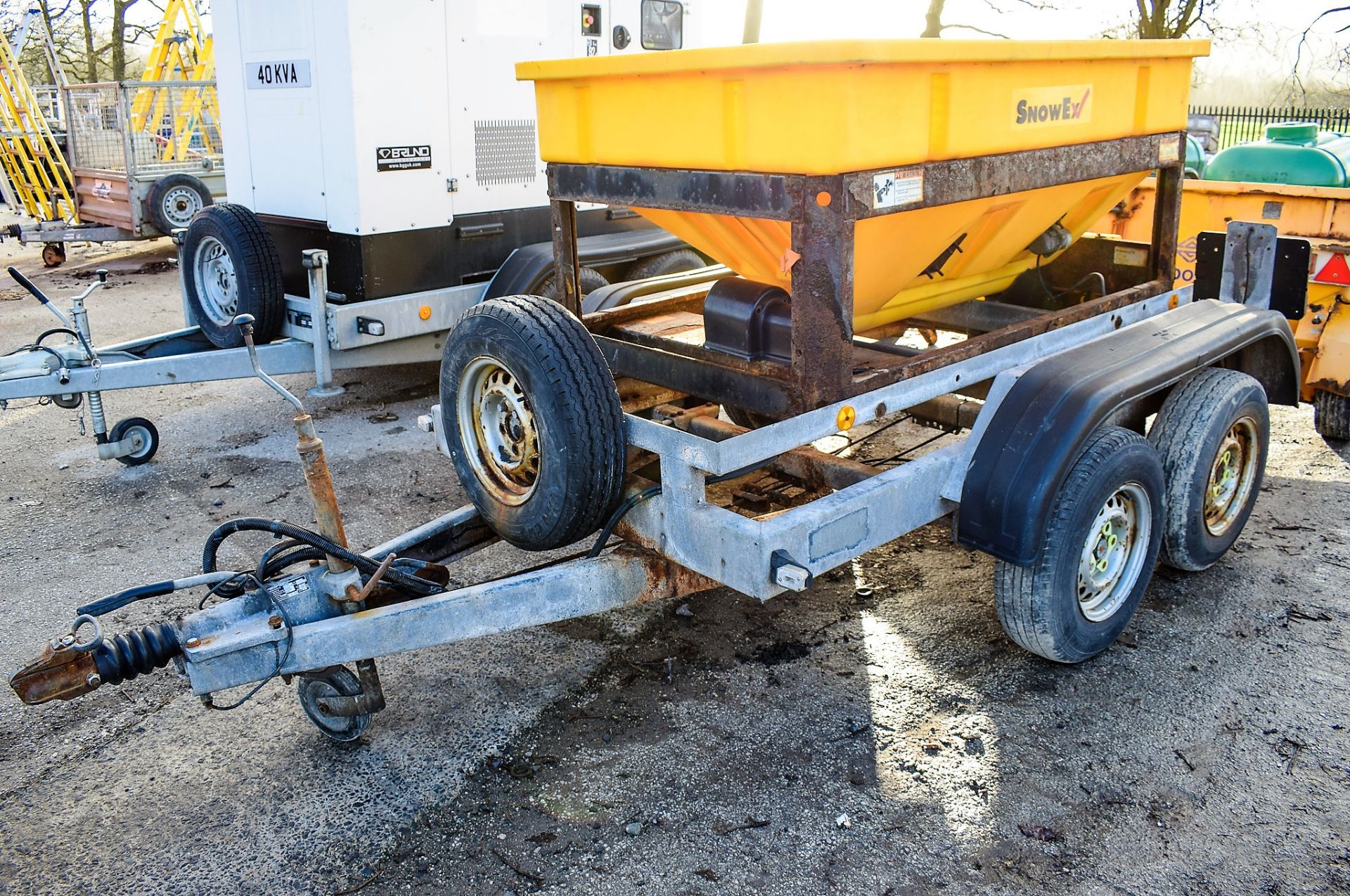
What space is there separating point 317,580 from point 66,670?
0.72m

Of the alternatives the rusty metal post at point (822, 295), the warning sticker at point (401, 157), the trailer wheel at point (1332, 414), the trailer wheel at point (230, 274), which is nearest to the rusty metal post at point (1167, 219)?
the trailer wheel at point (1332, 414)

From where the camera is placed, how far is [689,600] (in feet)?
15.1

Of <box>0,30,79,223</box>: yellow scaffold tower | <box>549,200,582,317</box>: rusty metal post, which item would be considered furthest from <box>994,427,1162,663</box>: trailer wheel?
<box>0,30,79,223</box>: yellow scaffold tower

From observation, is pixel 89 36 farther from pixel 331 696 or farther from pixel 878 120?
pixel 878 120

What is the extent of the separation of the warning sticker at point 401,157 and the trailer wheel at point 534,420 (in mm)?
2979

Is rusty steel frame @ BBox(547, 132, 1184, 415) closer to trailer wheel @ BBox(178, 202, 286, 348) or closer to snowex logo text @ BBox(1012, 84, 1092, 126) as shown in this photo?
snowex logo text @ BBox(1012, 84, 1092, 126)

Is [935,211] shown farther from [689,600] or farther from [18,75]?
[18,75]

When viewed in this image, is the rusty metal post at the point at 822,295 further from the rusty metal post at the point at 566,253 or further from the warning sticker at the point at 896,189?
the rusty metal post at the point at 566,253

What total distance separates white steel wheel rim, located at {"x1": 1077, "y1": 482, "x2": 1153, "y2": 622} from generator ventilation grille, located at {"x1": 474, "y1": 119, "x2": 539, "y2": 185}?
4.50 metres

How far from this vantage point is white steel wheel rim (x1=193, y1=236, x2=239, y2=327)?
22.6 feet

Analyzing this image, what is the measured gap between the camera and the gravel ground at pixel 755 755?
3.06 meters

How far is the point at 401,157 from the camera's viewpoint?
6.47 m

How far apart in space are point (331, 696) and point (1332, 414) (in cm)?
557

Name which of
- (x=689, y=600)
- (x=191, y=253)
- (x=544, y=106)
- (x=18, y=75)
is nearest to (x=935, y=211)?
(x=544, y=106)
